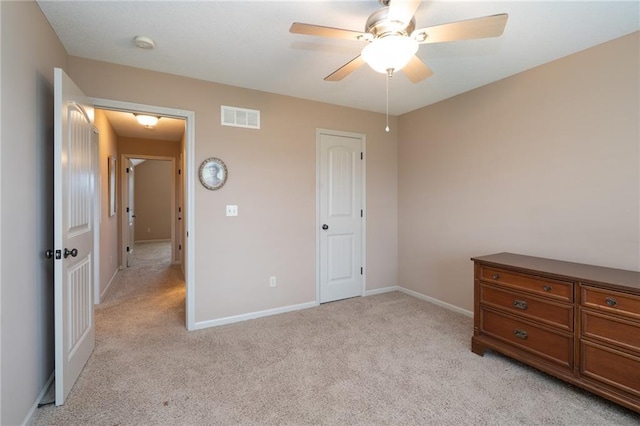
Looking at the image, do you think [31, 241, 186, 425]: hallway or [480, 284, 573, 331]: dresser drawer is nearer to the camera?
[31, 241, 186, 425]: hallway

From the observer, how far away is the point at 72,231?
207 centimetres

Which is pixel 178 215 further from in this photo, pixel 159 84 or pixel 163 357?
pixel 163 357

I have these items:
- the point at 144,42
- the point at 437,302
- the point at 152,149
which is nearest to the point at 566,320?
the point at 437,302

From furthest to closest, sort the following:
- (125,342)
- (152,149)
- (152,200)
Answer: (152,200) < (152,149) < (125,342)

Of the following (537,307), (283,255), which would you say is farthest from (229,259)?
(537,307)

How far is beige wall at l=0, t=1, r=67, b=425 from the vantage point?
152 cm

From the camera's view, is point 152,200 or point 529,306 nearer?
point 529,306

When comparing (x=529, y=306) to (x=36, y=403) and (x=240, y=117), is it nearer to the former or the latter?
(x=240, y=117)

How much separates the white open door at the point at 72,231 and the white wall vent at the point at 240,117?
113 cm

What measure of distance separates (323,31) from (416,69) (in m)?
0.72

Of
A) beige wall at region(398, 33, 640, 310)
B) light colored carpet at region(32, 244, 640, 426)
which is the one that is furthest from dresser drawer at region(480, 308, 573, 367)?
beige wall at region(398, 33, 640, 310)

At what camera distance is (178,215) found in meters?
6.27

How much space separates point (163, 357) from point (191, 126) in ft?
6.91

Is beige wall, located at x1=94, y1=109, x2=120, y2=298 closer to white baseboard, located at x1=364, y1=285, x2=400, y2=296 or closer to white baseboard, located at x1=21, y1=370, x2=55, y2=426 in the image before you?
white baseboard, located at x1=21, y1=370, x2=55, y2=426
